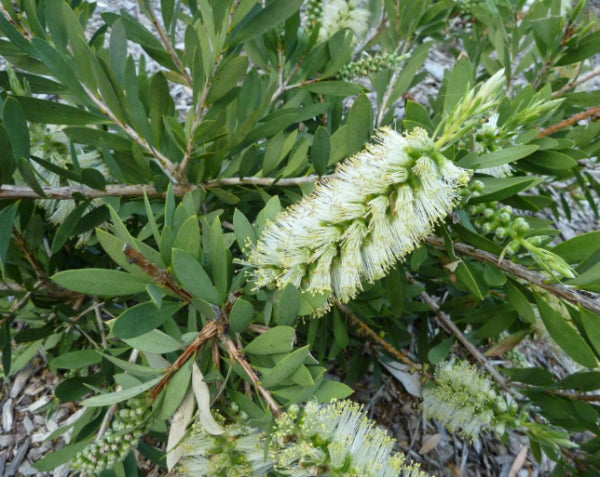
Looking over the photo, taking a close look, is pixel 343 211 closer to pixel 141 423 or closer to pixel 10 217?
pixel 141 423

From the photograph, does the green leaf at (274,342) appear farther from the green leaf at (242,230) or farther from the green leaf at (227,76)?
the green leaf at (227,76)

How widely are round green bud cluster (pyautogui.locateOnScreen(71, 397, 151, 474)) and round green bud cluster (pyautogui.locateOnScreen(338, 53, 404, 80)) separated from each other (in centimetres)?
149

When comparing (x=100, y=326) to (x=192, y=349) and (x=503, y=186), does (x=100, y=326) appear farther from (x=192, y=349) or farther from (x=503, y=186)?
(x=503, y=186)

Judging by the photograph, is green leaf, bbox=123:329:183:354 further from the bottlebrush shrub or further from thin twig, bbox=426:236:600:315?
thin twig, bbox=426:236:600:315

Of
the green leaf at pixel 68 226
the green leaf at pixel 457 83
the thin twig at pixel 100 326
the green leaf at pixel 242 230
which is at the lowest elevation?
the thin twig at pixel 100 326

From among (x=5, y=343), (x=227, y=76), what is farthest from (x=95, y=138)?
(x=5, y=343)

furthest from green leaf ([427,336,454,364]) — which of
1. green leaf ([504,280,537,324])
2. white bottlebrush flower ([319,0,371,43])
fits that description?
white bottlebrush flower ([319,0,371,43])

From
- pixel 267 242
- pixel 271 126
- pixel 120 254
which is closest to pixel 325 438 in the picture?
pixel 267 242

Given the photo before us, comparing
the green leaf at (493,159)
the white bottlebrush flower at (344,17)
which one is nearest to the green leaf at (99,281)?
the green leaf at (493,159)

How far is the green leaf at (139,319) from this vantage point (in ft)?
3.43

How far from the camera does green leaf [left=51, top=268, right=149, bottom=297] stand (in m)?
1.00

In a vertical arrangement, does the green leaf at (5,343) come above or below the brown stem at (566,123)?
below

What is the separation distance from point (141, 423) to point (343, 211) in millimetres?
774

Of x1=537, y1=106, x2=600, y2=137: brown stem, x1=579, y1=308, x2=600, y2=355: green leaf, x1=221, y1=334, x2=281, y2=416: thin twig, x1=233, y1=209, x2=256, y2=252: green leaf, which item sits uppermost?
x1=537, y1=106, x2=600, y2=137: brown stem
